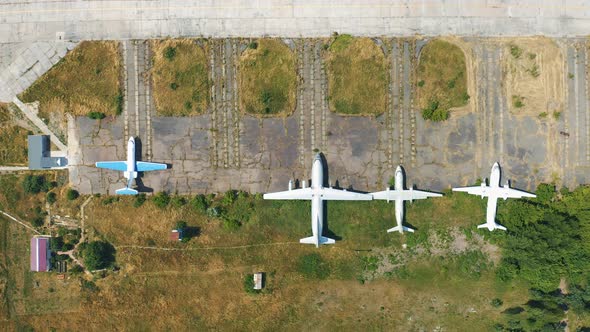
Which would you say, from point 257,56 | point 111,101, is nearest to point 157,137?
point 111,101

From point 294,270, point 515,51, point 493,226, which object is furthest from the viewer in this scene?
point 294,270

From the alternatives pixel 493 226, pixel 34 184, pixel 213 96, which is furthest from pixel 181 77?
pixel 493 226

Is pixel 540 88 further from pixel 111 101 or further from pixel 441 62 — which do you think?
pixel 111 101

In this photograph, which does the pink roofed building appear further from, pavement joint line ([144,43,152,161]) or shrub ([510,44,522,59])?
shrub ([510,44,522,59])

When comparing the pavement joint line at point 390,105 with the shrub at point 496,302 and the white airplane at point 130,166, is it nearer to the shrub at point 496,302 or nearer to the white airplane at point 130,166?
the shrub at point 496,302

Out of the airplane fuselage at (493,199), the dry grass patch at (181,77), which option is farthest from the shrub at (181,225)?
the airplane fuselage at (493,199)

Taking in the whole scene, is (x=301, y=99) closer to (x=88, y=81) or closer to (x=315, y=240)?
(x=315, y=240)
